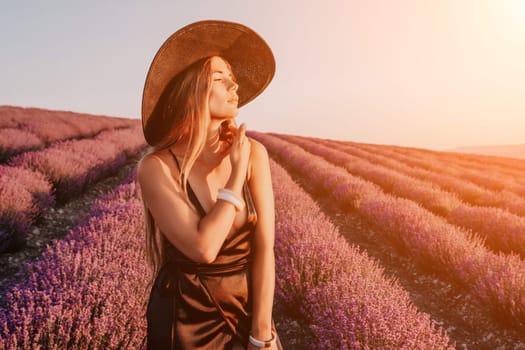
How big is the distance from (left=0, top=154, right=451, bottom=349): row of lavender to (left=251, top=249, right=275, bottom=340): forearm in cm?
110

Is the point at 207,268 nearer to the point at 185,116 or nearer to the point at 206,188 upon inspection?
the point at 206,188

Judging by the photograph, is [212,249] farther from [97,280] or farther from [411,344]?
[97,280]

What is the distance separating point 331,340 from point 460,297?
2277 millimetres

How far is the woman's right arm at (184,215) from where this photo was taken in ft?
3.18

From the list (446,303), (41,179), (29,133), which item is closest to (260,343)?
(446,303)

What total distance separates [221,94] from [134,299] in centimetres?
179

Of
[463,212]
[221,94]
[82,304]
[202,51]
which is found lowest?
[82,304]

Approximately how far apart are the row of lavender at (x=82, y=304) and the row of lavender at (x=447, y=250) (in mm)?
3131

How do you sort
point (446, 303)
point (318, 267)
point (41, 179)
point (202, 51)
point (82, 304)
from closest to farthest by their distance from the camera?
point (202, 51) → point (82, 304) → point (318, 267) → point (446, 303) → point (41, 179)

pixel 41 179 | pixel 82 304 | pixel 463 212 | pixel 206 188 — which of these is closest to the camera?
pixel 206 188

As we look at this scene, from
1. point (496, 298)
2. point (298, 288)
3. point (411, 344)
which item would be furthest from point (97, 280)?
point (496, 298)

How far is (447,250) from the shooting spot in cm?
412

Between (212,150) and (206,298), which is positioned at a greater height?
(212,150)

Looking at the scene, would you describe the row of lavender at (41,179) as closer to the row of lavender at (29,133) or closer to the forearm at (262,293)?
the row of lavender at (29,133)
